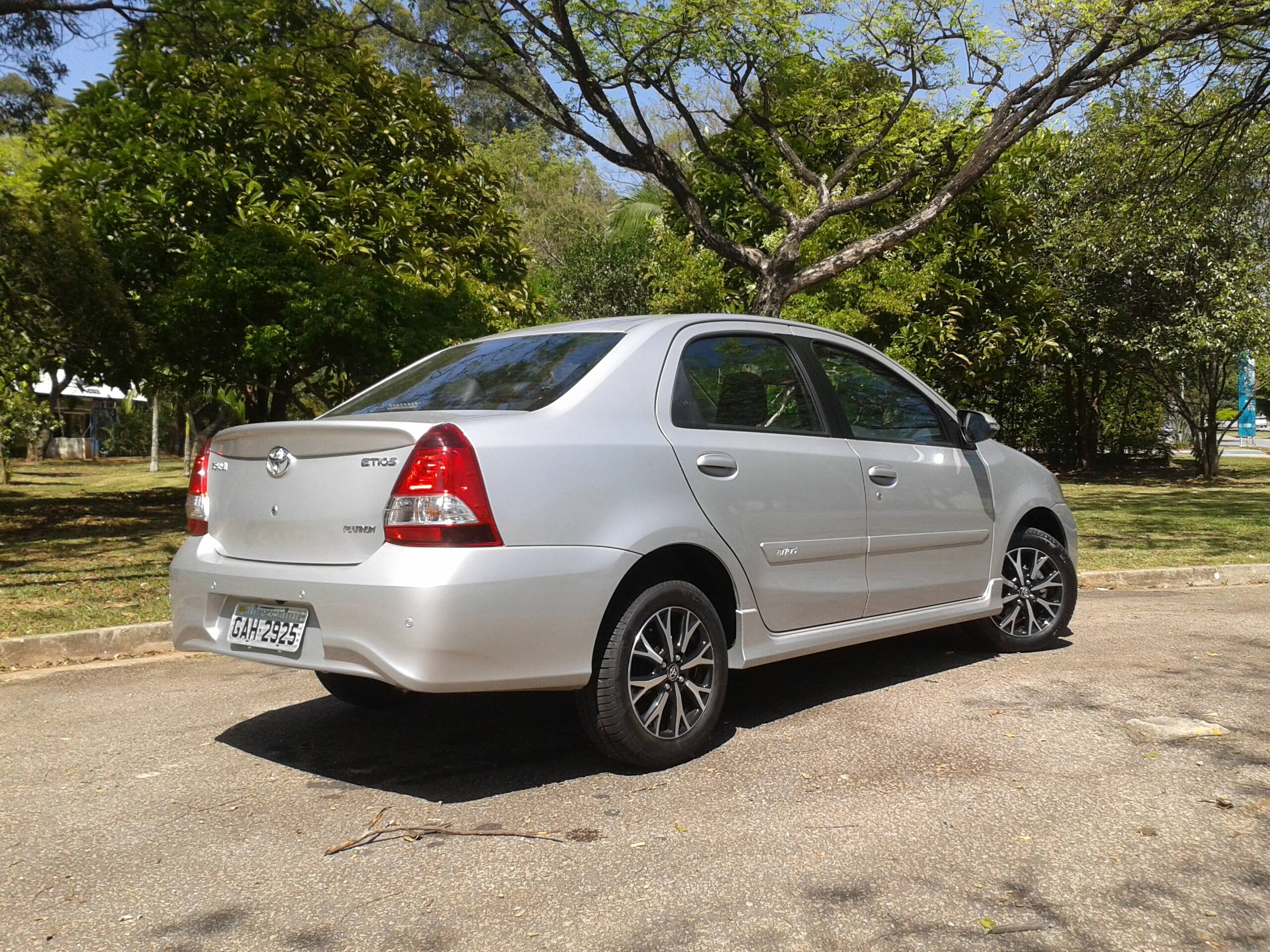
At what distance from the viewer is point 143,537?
40.7 feet

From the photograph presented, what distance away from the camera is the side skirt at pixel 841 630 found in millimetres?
4629

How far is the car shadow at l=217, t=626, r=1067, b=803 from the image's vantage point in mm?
4277

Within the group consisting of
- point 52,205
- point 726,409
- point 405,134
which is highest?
point 405,134

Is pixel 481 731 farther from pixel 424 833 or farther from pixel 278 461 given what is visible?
pixel 278 461

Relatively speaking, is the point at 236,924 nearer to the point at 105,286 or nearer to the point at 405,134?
the point at 105,286

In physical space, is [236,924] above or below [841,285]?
below

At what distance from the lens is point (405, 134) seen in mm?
16641

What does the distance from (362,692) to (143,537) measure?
8.26 meters

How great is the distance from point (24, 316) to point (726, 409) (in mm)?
11762

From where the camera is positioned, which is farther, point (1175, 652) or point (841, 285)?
point (841, 285)

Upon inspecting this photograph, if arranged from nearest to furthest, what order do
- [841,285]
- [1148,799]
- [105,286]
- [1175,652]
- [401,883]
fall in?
[401,883] < [1148,799] < [1175,652] < [105,286] < [841,285]

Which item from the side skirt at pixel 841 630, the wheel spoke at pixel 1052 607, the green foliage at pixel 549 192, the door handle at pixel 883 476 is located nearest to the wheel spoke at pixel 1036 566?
the wheel spoke at pixel 1052 607

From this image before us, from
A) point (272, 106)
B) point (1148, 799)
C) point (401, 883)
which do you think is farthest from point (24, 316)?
point (1148, 799)

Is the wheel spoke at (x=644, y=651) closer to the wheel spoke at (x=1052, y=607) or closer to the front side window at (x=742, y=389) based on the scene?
the front side window at (x=742, y=389)
